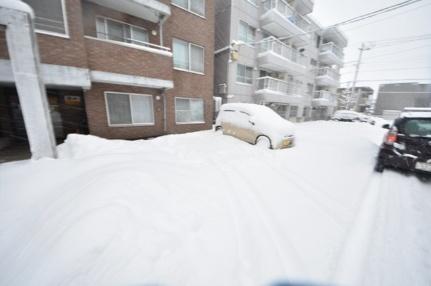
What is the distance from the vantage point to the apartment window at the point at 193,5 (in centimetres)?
845

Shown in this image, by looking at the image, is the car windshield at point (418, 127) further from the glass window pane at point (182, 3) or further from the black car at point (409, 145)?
the glass window pane at point (182, 3)

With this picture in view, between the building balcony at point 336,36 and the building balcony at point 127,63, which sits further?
the building balcony at point 336,36

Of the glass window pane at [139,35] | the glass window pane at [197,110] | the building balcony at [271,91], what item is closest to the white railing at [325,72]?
the building balcony at [271,91]

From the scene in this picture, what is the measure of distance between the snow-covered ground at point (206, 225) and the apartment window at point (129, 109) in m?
3.45

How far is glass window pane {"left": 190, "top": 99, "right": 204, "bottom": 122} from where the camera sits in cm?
967

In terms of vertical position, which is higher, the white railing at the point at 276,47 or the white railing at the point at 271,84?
the white railing at the point at 276,47

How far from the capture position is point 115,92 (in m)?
6.95

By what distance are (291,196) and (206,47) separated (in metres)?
9.44

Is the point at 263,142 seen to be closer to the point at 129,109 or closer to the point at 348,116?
the point at 129,109

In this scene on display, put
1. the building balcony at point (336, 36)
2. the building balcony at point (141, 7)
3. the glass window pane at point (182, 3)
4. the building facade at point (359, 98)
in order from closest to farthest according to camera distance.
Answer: the building balcony at point (141, 7), the glass window pane at point (182, 3), the building balcony at point (336, 36), the building facade at point (359, 98)

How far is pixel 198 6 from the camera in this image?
9039mm

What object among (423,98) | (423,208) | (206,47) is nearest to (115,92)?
(206,47)

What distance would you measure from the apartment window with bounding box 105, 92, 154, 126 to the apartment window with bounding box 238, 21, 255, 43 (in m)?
8.55

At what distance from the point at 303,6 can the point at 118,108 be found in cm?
1844
